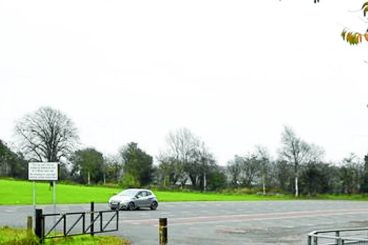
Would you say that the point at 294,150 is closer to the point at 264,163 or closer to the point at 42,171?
the point at 264,163

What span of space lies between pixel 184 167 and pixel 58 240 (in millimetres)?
82448

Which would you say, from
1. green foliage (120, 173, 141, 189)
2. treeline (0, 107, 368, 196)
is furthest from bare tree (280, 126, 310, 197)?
green foliage (120, 173, 141, 189)

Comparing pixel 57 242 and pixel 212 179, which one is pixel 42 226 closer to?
pixel 57 242

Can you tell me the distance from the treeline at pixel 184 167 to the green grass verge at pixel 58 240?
218ft

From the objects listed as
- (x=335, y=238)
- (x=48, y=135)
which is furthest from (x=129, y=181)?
(x=335, y=238)

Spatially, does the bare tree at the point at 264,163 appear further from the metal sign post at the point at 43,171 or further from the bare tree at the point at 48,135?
the metal sign post at the point at 43,171

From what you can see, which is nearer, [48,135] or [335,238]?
[335,238]

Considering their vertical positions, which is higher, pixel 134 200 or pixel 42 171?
pixel 42 171

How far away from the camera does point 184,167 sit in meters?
101

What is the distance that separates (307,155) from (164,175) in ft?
77.5

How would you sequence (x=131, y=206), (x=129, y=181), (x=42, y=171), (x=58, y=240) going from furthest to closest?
(x=129, y=181) < (x=131, y=206) < (x=42, y=171) < (x=58, y=240)

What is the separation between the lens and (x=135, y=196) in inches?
1585

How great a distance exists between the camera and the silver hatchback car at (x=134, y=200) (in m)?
39.2

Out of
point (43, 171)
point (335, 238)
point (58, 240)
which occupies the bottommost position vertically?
point (58, 240)
